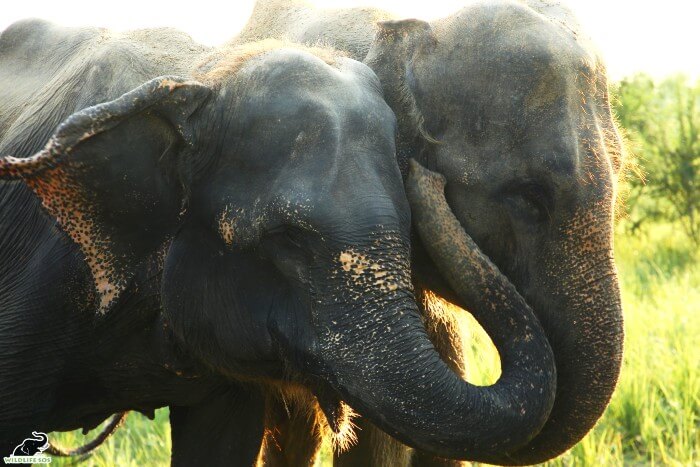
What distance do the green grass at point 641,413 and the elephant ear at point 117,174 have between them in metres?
1.43

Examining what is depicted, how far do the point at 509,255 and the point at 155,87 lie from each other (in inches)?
40.5

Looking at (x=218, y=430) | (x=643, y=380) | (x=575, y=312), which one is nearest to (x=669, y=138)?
(x=643, y=380)

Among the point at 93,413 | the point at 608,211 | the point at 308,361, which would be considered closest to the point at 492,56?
the point at 608,211

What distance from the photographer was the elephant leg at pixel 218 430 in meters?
3.62

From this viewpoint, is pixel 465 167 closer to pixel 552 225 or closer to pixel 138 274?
pixel 552 225

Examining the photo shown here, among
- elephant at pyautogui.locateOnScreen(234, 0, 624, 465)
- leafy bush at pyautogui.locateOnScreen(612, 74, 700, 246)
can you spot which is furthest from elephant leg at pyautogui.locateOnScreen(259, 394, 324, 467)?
leafy bush at pyautogui.locateOnScreen(612, 74, 700, 246)

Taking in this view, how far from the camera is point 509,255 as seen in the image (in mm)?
3074

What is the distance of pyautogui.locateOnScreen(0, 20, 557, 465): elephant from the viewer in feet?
8.78

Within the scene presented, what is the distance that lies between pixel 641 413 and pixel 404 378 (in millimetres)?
2765

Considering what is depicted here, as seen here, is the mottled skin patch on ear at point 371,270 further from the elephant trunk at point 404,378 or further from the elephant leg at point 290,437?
the elephant leg at point 290,437

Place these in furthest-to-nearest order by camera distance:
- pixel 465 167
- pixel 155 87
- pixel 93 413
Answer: pixel 93 413 → pixel 465 167 → pixel 155 87

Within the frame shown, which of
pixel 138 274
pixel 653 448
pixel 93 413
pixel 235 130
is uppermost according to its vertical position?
pixel 235 130

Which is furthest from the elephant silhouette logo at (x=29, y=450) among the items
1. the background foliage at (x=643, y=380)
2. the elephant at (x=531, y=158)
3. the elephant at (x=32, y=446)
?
the background foliage at (x=643, y=380)

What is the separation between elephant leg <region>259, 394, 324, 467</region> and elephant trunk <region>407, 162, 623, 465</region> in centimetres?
127
